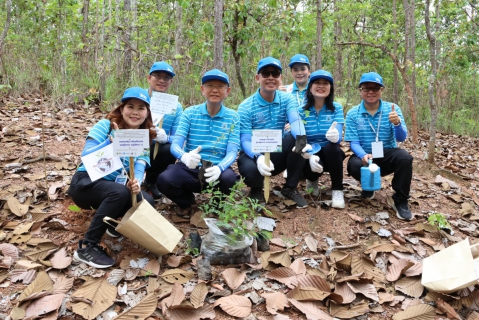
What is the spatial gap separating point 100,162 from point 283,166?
1.83m

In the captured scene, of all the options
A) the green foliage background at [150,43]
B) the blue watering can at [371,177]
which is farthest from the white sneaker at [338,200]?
the green foliage background at [150,43]

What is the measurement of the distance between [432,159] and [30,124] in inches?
222

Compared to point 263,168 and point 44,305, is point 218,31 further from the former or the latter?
point 44,305

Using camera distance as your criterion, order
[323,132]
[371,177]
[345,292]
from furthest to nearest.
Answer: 1. [323,132]
2. [371,177]
3. [345,292]

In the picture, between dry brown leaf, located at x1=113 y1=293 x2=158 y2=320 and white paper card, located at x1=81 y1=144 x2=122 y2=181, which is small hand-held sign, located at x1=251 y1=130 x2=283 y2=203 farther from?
dry brown leaf, located at x1=113 y1=293 x2=158 y2=320

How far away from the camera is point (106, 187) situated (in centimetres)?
256

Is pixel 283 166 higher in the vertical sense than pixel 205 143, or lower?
lower

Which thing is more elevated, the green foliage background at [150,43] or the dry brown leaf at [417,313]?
the green foliage background at [150,43]

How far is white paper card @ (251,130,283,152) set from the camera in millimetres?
3094

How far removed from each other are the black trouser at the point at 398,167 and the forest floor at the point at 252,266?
0.26m

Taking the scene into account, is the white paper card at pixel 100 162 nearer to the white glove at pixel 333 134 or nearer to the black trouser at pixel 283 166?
the black trouser at pixel 283 166

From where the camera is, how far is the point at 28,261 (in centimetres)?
246

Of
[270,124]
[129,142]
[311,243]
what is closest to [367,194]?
[311,243]

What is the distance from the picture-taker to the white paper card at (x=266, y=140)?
3.09m
